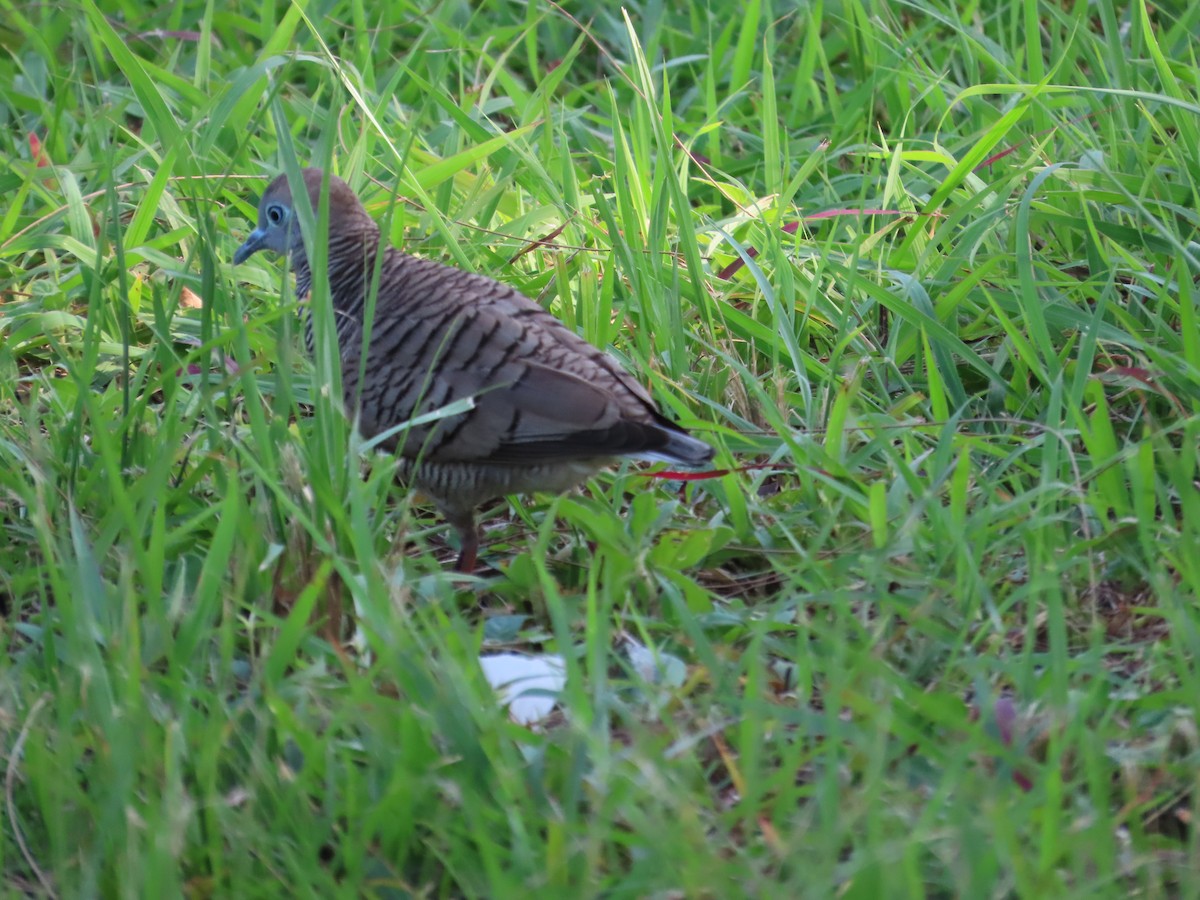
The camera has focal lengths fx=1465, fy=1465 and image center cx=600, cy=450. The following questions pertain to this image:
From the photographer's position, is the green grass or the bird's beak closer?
the green grass

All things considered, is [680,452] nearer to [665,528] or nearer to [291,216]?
[665,528]

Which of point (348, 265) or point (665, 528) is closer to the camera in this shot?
point (665, 528)

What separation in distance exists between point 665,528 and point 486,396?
0.49m

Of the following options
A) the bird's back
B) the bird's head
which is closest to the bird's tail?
the bird's back

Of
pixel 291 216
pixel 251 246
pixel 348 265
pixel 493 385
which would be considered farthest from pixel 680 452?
pixel 251 246

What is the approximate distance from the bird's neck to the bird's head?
20 mm

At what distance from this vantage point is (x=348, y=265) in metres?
3.67

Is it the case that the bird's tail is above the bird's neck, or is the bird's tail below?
below

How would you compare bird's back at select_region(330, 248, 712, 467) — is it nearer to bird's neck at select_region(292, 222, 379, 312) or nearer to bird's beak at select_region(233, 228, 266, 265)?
bird's neck at select_region(292, 222, 379, 312)

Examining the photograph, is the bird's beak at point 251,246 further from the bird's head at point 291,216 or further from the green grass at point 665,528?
the green grass at point 665,528

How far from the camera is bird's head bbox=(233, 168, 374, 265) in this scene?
369 cm

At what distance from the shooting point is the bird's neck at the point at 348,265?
361 cm

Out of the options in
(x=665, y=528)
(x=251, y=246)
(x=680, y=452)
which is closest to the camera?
(x=680, y=452)

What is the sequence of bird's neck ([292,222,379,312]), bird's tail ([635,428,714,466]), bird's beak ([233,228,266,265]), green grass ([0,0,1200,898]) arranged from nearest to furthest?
green grass ([0,0,1200,898]) → bird's tail ([635,428,714,466]) → bird's neck ([292,222,379,312]) → bird's beak ([233,228,266,265])
